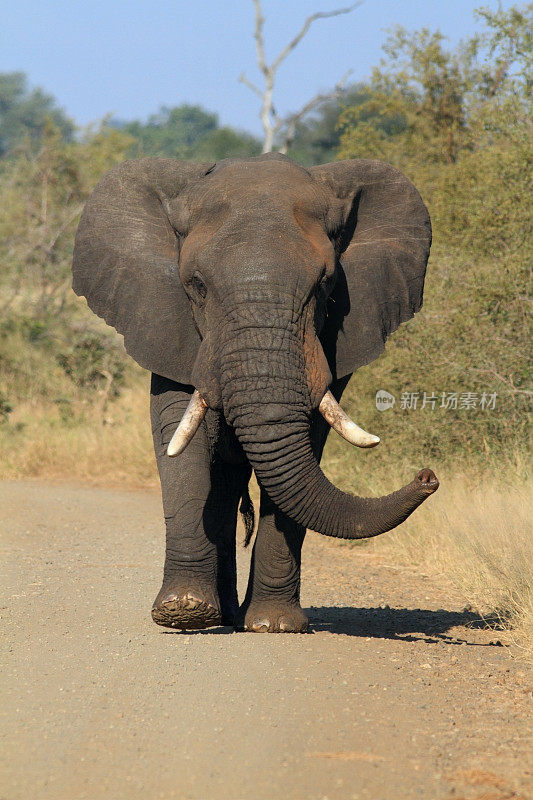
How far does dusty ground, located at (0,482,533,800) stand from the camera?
152 inches

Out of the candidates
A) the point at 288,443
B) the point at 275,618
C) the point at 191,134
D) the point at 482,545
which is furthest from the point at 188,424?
the point at 191,134

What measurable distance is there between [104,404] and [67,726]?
11.4 metres

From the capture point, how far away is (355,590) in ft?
28.5

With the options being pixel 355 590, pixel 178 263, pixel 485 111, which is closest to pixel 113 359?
pixel 485 111

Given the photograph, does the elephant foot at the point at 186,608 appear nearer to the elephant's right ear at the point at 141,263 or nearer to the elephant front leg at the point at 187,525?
the elephant front leg at the point at 187,525

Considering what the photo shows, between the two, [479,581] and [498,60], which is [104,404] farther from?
[479,581]

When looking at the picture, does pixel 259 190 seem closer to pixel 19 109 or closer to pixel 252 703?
pixel 252 703

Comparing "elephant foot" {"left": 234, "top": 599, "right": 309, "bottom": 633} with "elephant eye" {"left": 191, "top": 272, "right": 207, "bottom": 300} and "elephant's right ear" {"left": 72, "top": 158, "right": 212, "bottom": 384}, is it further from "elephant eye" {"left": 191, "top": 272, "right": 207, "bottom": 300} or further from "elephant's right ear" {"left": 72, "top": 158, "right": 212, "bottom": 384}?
"elephant eye" {"left": 191, "top": 272, "right": 207, "bottom": 300}

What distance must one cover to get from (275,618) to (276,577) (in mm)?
223

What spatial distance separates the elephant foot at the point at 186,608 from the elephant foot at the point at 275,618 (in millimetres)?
393

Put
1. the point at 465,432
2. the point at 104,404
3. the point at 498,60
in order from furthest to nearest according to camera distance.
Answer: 1. the point at 104,404
2. the point at 498,60
3. the point at 465,432

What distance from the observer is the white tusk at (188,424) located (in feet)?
18.9

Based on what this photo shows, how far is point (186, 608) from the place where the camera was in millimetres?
6160

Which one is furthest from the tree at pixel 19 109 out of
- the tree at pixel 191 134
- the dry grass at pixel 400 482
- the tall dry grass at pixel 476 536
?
the tall dry grass at pixel 476 536
